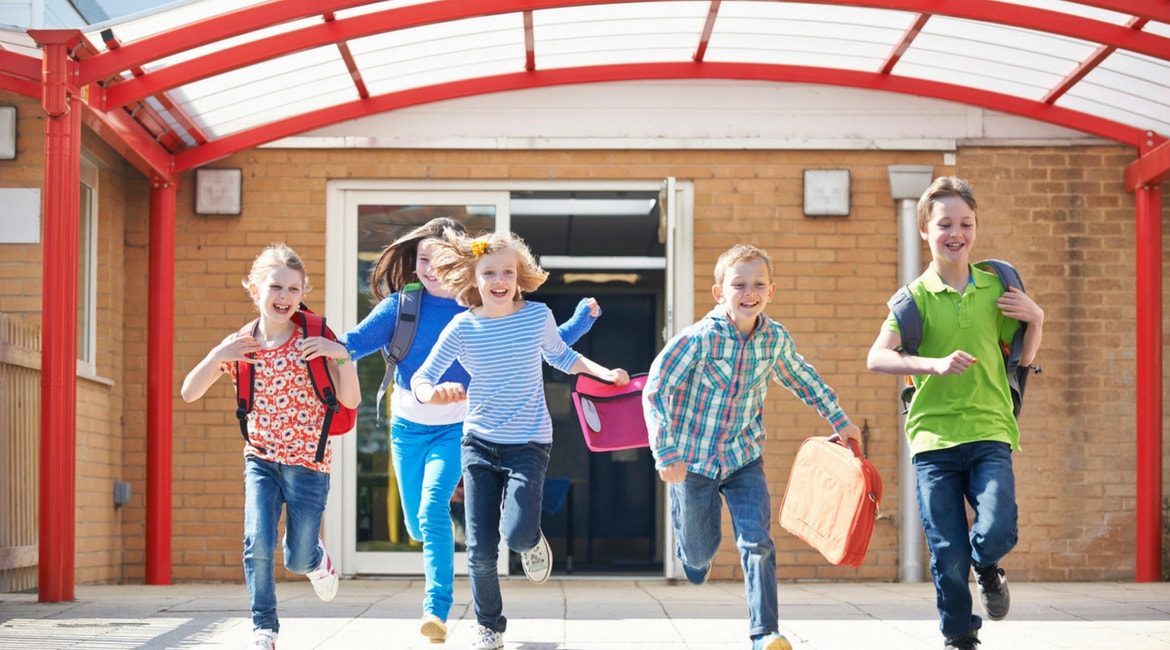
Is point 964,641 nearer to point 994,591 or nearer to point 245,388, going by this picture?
point 994,591

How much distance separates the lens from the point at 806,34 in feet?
31.3

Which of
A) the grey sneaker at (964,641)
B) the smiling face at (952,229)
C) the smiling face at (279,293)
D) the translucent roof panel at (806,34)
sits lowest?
the grey sneaker at (964,641)

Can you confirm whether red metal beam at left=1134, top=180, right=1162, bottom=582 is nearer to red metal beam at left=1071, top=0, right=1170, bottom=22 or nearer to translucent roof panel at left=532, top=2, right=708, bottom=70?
red metal beam at left=1071, top=0, right=1170, bottom=22

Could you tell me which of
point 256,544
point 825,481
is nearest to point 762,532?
point 825,481

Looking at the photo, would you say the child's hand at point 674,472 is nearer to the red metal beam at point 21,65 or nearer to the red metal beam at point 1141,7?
the red metal beam at point 1141,7

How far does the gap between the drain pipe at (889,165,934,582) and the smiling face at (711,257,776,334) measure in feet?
16.4

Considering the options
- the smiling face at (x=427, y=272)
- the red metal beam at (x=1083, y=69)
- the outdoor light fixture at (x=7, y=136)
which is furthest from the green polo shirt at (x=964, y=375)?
the outdoor light fixture at (x=7, y=136)

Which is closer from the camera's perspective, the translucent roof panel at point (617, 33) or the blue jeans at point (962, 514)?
the blue jeans at point (962, 514)

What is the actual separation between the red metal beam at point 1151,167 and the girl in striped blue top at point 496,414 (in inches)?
210

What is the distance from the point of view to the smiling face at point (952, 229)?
532 centimetres

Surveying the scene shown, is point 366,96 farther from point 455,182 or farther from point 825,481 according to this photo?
Answer: point 825,481

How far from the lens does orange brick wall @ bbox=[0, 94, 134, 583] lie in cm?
941

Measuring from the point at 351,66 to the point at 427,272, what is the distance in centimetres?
348

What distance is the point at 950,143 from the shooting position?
10422 mm
